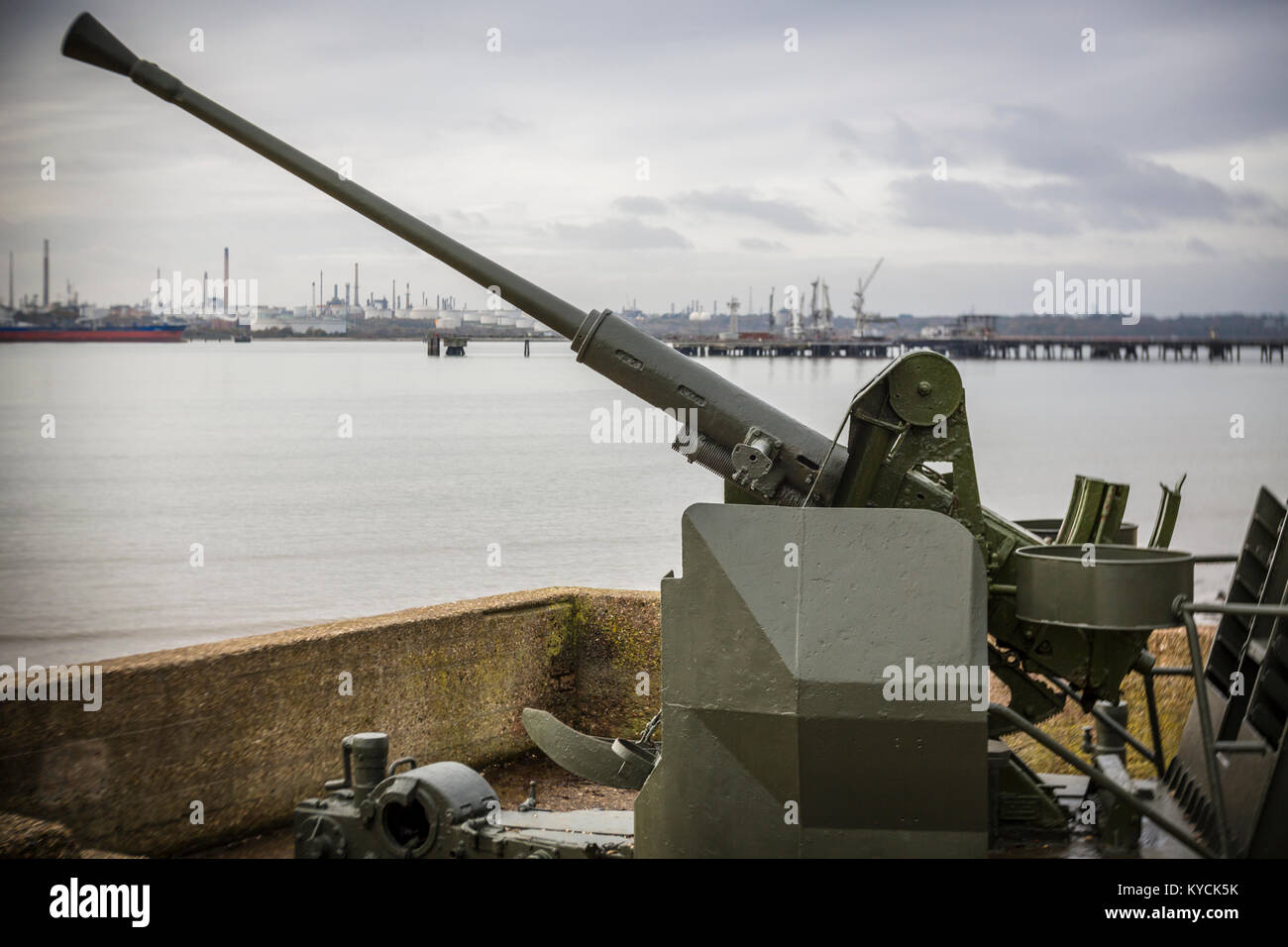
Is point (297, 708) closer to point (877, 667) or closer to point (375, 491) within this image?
point (877, 667)

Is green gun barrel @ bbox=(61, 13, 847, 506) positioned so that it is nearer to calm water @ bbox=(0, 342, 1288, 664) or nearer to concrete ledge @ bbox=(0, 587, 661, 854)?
concrete ledge @ bbox=(0, 587, 661, 854)

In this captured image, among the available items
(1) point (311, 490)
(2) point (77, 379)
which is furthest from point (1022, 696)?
(2) point (77, 379)

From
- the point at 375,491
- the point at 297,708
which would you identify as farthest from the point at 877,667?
the point at 375,491

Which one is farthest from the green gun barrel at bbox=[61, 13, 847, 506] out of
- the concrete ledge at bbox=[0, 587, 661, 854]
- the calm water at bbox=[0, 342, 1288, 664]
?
the calm water at bbox=[0, 342, 1288, 664]

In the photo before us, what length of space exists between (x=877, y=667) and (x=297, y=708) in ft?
12.4

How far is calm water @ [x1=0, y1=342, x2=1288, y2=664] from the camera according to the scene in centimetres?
2048

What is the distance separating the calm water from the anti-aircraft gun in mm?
11628

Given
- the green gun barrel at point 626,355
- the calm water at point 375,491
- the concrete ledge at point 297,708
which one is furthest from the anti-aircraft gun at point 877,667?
the calm water at point 375,491

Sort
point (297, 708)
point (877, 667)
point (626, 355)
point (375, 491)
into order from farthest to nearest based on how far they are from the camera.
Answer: point (375, 491) → point (297, 708) → point (626, 355) → point (877, 667)

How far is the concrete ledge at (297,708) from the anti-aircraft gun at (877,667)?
134 cm

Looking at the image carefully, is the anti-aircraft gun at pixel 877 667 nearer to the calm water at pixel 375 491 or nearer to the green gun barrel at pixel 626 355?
the green gun barrel at pixel 626 355

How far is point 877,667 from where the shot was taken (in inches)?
176

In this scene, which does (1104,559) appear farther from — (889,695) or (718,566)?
(718,566)

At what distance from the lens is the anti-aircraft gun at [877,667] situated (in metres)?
4.49
